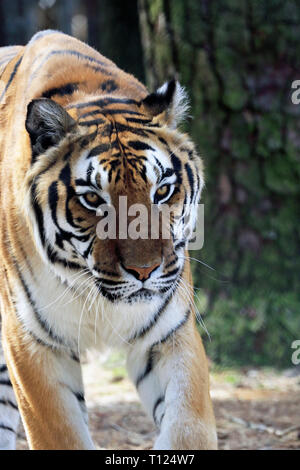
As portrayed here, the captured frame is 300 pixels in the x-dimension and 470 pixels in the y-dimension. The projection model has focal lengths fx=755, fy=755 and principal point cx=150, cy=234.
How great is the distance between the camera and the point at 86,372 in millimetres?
6141

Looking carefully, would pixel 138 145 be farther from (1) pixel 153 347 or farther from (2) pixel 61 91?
(1) pixel 153 347

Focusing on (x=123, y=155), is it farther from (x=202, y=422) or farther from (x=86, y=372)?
(x=86, y=372)

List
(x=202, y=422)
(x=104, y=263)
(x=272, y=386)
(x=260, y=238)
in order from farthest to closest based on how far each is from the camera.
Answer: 1. (x=260, y=238)
2. (x=272, y=386)
3. (x=202, y=422)
4. (x=104, y=263)

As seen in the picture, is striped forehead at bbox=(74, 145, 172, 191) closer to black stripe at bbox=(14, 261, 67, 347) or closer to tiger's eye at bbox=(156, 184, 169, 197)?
tiger's eye at bbox=(156, 184, 169, 197)

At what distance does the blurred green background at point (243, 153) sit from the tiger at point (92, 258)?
2.43 m

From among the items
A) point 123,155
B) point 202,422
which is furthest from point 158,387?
point 123,155

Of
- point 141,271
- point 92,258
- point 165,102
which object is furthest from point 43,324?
point 165,102

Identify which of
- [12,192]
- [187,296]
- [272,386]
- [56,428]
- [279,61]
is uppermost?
[279,61]

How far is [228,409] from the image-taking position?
203 inches

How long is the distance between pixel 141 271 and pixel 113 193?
32 cm

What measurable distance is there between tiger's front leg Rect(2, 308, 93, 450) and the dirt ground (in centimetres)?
131

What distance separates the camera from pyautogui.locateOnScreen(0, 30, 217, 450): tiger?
299 centimetres

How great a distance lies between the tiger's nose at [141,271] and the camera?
2.89m
